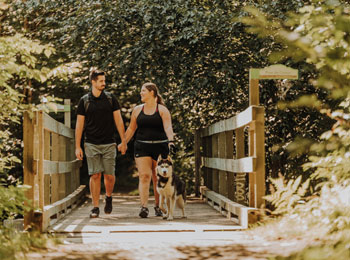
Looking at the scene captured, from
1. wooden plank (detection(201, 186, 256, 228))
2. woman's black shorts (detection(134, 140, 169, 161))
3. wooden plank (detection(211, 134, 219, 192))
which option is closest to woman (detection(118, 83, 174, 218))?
woman's black shorts (detection(134, 140, 169, 161))

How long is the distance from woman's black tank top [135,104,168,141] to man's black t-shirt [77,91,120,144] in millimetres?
386

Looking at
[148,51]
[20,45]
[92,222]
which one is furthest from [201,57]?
[20,45]

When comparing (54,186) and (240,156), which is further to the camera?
(54,186)

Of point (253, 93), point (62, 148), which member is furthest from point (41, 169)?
point (62, 148)

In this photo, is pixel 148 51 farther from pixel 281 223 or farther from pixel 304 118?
pixel 281 223

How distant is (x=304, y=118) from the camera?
35.5ft

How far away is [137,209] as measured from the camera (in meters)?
9.27

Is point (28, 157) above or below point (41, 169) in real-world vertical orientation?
above

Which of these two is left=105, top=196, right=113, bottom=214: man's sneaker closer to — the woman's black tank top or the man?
the man

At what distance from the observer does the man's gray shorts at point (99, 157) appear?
757 centimetres

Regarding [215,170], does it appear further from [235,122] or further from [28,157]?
[28,157]

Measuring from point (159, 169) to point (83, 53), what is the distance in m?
4.65

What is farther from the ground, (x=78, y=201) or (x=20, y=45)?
(x=20, y=45)

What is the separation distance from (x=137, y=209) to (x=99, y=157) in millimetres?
1933
